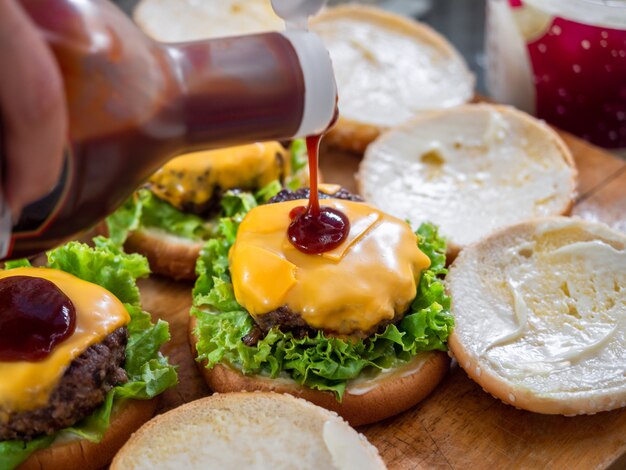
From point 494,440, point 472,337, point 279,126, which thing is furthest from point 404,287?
point 279,126

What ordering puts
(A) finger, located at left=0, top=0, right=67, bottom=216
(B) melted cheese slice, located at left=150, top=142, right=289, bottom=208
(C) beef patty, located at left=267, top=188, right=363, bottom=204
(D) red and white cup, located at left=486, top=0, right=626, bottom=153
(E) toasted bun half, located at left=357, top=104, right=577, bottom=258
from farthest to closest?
(D) red and white cup, located at left=486, top=0, right=626, bottom=153, (E) toasted bun half, located at left=357, top=104, right=577, bottom=258, (B) melted cheese slice, located at left=150, top=142, right=289, bottom=208, (C) beef patty, located at left=267, top=188, right=363, bottom=204, (A) finger, located at left=0, top=0, right=67, bottom=216

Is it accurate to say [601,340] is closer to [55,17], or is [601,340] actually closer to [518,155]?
[518,155]

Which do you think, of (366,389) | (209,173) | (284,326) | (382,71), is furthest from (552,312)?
(382,71)

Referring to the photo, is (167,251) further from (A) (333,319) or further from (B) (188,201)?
(A) (333,319)

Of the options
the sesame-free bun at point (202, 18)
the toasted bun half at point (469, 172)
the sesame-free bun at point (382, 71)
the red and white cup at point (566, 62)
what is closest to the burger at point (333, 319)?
the toasted bun half at point (469, 172)

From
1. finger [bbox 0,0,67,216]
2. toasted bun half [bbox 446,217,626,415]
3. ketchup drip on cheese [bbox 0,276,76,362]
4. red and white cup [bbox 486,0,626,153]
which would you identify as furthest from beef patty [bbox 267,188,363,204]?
red and white cup [bbox 486,0,626,153]

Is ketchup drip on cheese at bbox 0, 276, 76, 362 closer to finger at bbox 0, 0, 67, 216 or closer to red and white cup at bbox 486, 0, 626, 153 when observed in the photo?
finger at bbox 0, 0, 67, 216
